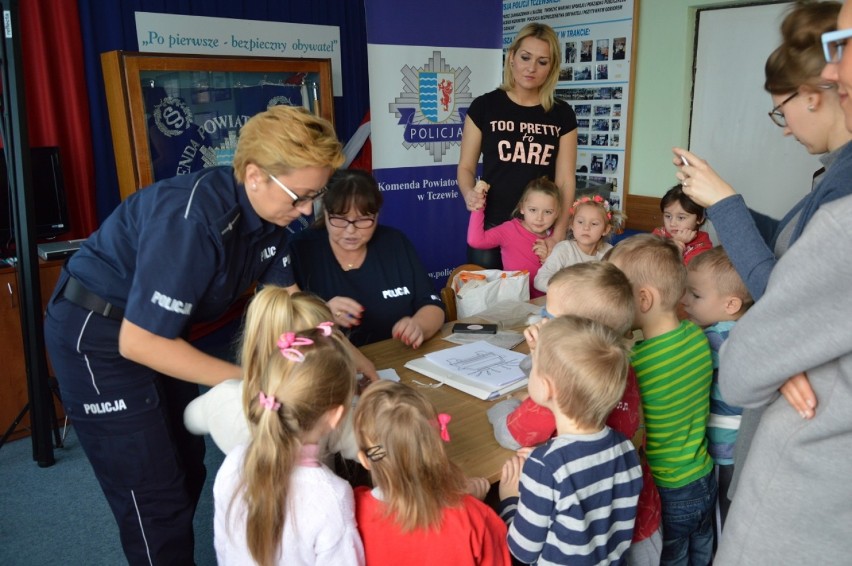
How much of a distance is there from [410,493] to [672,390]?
0.72 m

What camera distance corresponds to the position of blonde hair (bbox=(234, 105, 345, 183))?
144cm

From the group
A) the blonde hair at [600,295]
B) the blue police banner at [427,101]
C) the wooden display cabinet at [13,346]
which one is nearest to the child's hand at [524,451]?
the blonde hair at [600,295]

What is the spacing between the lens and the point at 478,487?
1.41m

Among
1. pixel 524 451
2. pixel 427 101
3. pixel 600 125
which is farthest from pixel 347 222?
pixel 600 125

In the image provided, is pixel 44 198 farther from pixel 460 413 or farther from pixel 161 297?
pixel 460 413

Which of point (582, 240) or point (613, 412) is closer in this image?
point (613, 412)

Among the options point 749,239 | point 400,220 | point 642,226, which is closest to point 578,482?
point 749,239

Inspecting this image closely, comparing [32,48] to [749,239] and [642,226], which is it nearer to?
[749,239]

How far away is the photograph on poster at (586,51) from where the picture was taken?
504 centimetres

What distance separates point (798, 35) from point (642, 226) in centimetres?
394

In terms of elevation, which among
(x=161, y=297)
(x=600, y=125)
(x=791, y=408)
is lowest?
(x=791, y=408)

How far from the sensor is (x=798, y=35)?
117 centimetres

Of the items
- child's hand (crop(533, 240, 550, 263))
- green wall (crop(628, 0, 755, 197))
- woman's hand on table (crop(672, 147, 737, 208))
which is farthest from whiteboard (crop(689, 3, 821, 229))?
woman's hand on table (crop(672, 147, 737, 208))

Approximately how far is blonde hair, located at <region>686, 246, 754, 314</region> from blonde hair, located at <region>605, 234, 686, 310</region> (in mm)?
205
